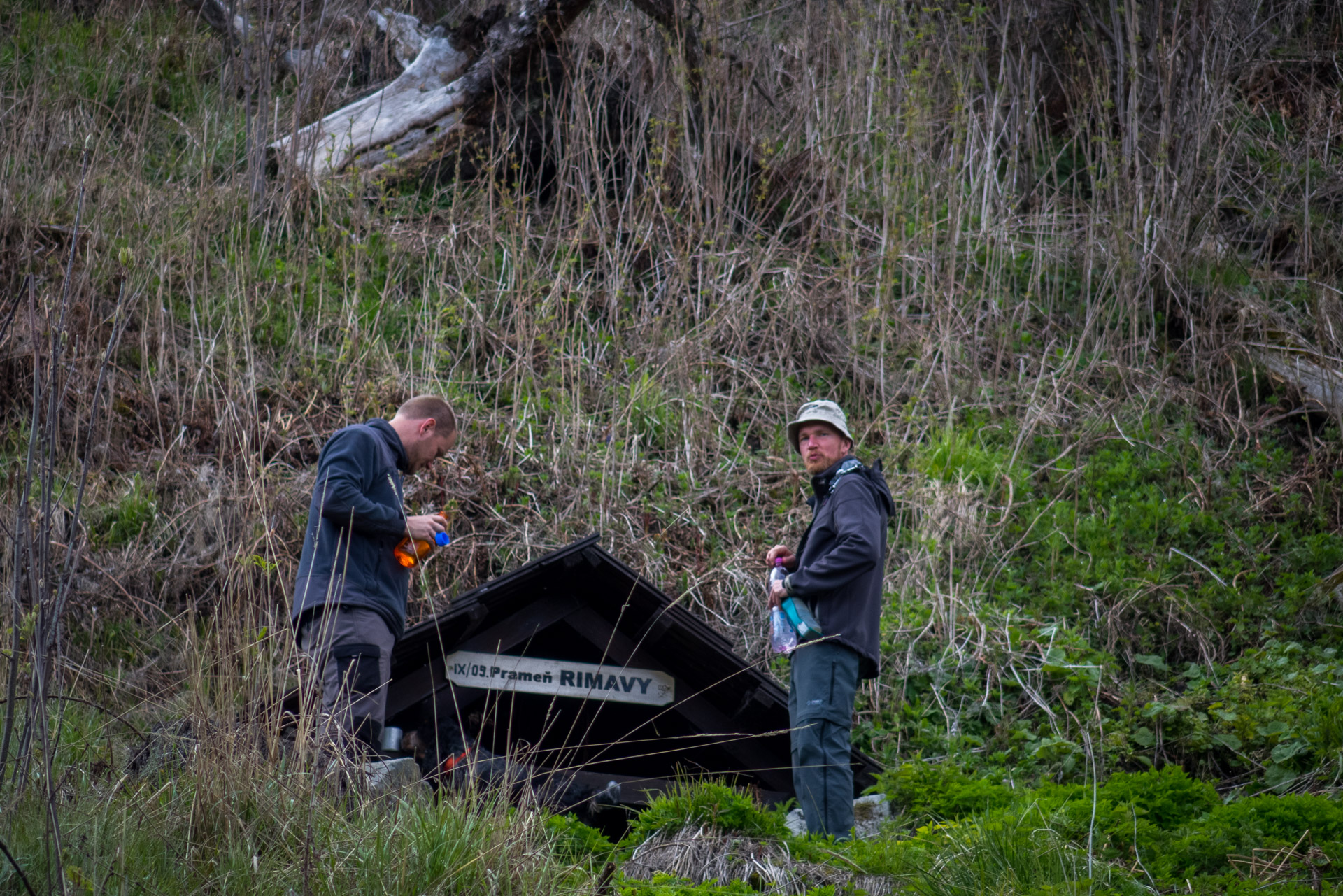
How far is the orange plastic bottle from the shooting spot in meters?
4.80

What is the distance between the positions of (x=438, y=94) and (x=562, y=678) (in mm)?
7057

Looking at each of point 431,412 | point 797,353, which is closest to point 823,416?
point 431,412

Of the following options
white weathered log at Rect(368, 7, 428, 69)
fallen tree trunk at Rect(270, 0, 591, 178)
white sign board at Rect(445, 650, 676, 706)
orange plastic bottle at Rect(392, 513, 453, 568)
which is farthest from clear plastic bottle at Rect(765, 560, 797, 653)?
white weathered log at Rect(368, 7, 428, 69)

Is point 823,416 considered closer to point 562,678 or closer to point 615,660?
point 615,660

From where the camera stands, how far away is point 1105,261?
937 cm

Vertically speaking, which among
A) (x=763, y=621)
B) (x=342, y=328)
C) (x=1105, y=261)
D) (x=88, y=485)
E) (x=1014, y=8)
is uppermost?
(x=1014, y=8)

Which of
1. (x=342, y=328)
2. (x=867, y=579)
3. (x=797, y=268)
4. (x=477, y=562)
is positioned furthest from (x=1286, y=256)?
(x=342, y=328)

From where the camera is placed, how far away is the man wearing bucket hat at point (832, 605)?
4.50 m

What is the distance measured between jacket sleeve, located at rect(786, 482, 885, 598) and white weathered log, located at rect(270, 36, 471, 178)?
22.5ft

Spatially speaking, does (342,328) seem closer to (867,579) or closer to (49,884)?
(867,579)

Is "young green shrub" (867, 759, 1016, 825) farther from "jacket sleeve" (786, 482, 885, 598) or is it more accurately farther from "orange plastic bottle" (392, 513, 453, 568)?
"orange plastic bottle" (392, 513, 453, 568)

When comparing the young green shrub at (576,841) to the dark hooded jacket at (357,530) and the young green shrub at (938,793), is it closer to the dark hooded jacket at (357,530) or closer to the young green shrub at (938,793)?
the young green shrub at (938,793)

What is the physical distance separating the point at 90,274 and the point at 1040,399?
7.61 meters

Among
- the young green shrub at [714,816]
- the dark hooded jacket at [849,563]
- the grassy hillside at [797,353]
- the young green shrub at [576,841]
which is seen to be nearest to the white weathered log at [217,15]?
the grassy hillside at [797,353]
